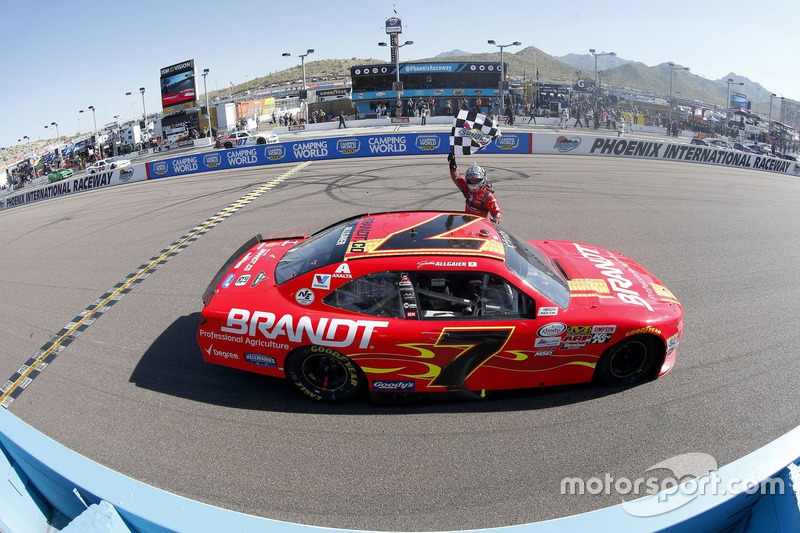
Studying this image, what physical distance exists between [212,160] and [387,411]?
2016cm

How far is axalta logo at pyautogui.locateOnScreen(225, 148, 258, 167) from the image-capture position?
22172 mm

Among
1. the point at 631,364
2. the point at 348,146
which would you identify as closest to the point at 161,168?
the point at 348,146

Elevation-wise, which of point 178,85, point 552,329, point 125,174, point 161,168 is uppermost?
point 178,85

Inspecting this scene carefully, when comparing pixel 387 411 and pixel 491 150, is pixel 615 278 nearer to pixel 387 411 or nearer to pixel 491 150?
pixel 387 411

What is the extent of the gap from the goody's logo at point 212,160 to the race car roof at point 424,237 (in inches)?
726

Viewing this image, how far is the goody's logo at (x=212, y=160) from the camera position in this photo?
22.3 metres

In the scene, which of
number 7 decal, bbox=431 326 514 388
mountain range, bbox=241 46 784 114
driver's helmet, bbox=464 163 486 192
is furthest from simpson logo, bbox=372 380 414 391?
mountain range, bbox=241 46 784 114

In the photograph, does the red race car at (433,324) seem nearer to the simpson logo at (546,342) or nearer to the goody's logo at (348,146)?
the simpson logo at (546,342)

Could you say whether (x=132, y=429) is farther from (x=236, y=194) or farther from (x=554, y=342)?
(x=236, y=194)

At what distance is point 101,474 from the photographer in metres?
2.42

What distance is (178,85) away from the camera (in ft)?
157

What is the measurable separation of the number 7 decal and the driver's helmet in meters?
3.20

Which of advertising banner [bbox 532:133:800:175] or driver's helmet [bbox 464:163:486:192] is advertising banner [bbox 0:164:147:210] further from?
driver's helmet [bbox 464:163:486:192]

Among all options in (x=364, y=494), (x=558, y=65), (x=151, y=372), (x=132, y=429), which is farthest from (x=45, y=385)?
(x=558, y=65)
